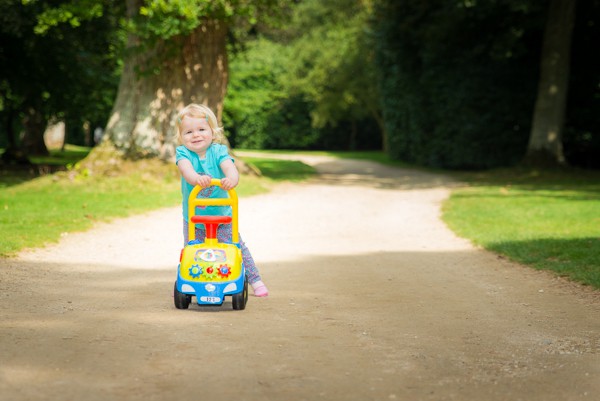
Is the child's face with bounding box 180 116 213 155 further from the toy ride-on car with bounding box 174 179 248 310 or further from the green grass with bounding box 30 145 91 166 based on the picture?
the green grass with bounding box 30 145 91 166

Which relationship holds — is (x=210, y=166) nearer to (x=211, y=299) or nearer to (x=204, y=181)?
(x=204, y=181)

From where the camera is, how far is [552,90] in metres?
25.8

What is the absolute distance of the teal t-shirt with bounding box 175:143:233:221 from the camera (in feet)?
22.3

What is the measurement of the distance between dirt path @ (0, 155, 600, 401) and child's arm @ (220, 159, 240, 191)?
0.99m

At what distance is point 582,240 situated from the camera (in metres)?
11.5

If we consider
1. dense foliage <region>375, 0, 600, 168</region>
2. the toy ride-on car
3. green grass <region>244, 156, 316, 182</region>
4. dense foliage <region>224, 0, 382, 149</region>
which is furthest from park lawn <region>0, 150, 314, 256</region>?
dense foliage <region>224, 0, 382, 149</region>

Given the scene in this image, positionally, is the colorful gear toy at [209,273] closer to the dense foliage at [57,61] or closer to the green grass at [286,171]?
the dense foliage at [57,61]

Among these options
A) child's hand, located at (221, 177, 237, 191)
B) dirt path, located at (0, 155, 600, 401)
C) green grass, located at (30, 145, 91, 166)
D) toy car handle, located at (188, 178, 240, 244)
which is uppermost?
child's hand, located at (221, 177, 237, 191)

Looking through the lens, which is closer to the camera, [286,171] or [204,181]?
[204,181]

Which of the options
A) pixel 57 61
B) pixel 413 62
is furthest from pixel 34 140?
pixel 413 62

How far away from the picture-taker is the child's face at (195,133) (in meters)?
6.79

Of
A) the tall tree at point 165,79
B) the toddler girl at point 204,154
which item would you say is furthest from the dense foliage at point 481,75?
the toddler girl at point 204,154

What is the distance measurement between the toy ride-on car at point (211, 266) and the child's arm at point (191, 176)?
5 cm

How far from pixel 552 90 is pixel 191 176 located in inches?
837
